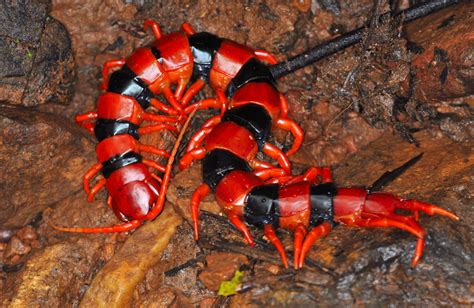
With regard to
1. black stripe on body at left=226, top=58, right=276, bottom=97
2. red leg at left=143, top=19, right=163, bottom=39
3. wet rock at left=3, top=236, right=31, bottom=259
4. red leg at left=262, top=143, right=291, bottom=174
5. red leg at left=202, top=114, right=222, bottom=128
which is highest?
red leg at left=143, top=19, right=163, bottom=39

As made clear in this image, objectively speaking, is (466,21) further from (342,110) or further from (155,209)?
(155,209)

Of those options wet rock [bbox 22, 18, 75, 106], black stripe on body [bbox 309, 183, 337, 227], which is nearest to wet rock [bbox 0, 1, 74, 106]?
wet rock [bbox 22, 18, 75, 106]

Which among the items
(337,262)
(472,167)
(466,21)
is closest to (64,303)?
(337,262)

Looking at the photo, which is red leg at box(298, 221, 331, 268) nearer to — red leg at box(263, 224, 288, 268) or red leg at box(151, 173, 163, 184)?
red leg at box(263, 224, 288, 268)

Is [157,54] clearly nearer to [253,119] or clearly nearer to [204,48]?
[204,48]

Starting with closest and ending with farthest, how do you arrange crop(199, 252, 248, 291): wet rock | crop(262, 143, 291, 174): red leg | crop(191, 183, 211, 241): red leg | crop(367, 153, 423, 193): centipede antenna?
1. crop(199, 252, 248, 291): wet rock
2. crop(367, 153, 423, 193): centipede antenna
3. crop(191, 183, 211, 241): red leg
4. crop(262, 143, 291, 174): red leg

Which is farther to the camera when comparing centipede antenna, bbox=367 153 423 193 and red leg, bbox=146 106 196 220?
red leg, bbox=146 106 196 220

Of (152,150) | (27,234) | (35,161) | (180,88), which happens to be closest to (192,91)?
(180,88)
